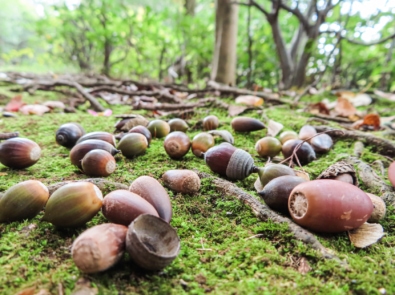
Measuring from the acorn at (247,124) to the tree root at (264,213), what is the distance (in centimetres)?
100

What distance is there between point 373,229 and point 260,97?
2.84 meters

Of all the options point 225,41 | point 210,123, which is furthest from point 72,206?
point 225,41

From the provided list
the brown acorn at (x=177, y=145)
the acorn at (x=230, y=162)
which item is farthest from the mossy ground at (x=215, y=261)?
the brown acorn at (x=177, y=145)

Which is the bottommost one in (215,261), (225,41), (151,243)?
(215,261)

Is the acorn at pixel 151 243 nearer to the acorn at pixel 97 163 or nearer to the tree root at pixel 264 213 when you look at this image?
the tree root at pixel 264 213

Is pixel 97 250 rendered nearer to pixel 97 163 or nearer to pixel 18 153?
pixel 97 163

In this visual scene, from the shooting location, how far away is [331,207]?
3.65ft

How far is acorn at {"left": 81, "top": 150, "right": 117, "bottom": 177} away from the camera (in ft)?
5.24

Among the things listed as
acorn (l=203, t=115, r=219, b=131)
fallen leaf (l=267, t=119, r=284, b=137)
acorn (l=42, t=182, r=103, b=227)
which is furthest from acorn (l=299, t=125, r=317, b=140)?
acorn (l=42, t=182, r=103, b=227)

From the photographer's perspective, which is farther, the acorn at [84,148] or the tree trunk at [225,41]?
the tree trunk at [225,41]

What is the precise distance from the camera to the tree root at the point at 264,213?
107 centimetres

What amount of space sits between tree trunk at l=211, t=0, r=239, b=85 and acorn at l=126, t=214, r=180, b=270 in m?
4.14

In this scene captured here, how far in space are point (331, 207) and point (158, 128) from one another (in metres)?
1.57

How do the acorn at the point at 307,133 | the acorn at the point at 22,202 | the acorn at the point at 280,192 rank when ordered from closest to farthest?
1. the acorn at the point at 22,202
2. the acorn at the point at 280,192
3. the acorn at the point at 307,133
